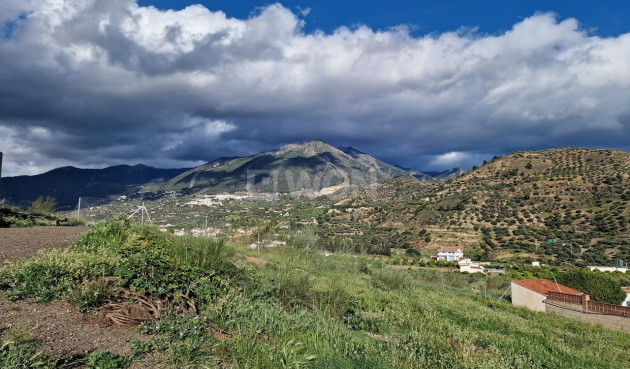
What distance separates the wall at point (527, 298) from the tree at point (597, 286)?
6.50 meters

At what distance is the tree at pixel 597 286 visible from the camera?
70.2 ft

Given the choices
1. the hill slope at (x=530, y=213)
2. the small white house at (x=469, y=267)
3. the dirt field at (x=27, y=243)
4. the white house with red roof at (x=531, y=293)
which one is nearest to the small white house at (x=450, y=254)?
the hill slope at (x=530, y=213)

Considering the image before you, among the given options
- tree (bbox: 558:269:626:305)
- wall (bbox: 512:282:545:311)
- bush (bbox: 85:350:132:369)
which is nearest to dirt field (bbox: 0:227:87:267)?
bush (bbox: 85:350:132:369)

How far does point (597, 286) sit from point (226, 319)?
84.0 ft

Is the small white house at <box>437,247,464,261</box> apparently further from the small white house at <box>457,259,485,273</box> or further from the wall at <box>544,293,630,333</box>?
the wall at <box>544,293,630,333</box>

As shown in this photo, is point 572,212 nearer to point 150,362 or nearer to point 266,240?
point 266,240

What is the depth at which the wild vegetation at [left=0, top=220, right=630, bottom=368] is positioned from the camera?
3.98m

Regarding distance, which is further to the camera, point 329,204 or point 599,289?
point 329,204

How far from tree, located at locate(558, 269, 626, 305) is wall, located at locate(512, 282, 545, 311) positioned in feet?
21.3

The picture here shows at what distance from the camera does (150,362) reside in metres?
3.69

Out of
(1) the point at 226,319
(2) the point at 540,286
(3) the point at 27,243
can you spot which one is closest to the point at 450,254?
(2) the point at 540,286

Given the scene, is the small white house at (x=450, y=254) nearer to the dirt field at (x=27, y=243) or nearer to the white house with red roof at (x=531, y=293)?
the white house with red roof at (x=531, y=293)

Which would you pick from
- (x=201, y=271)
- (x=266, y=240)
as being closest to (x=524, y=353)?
(x=201, y=271)

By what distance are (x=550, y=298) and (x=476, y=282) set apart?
11688mm
